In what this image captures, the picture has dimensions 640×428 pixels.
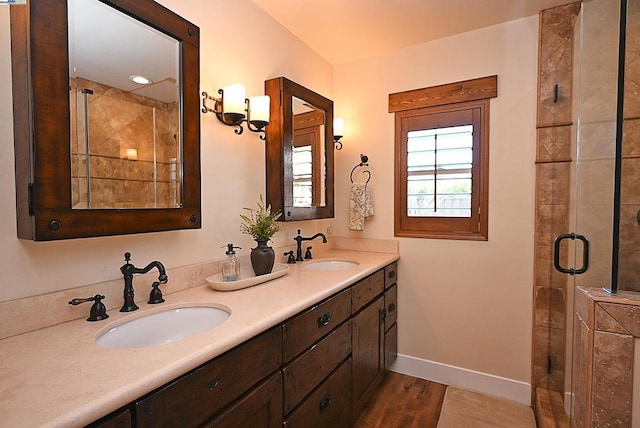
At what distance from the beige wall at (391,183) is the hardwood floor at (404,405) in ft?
0.73

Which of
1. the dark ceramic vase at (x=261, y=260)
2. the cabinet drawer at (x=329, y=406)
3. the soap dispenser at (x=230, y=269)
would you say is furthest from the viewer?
the dark ceramic vase at (x=261, y=260)

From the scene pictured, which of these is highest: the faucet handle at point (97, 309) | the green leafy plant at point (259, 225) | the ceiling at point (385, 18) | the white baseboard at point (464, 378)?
the ceiling at point (385, 18)

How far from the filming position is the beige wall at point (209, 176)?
102 cm

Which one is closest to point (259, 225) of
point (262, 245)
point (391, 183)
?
point (262, 245)

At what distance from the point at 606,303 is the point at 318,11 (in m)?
2.12

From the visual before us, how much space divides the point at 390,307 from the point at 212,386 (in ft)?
5.57

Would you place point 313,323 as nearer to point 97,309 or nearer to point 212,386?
point 212,386

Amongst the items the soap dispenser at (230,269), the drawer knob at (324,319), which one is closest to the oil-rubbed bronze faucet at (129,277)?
the soap dispenser at (230,269)

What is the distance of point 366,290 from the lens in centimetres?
197

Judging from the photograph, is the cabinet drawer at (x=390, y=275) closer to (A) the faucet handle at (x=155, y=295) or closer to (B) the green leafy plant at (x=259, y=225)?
(B) the green leafy plant at (x=259, y=225)

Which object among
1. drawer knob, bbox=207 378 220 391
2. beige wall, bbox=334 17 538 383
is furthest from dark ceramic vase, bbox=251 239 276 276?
beige wall, bbox=334 17 538 383

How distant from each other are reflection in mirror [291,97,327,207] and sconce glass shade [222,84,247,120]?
0.50 meters

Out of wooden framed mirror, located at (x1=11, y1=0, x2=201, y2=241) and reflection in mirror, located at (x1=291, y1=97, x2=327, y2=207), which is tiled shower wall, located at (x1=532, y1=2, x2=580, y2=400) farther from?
wooden framed mirror, located at (x1=11, y1=0, x2=201, y2=241)

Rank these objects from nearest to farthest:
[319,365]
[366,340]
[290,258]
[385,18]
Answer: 1. [319,365]
2. [366,340]
3. [385,18]
4. [290,258]
